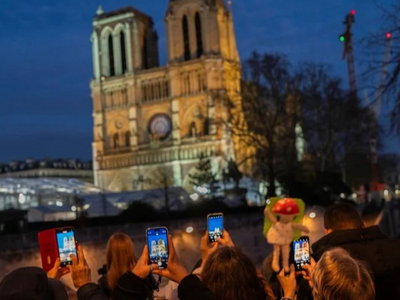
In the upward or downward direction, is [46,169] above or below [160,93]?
below

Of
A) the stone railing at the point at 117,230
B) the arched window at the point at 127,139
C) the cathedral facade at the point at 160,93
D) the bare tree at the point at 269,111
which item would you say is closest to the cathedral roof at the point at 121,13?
the cathedral facade at the point at 160,93

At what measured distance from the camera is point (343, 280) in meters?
3.38

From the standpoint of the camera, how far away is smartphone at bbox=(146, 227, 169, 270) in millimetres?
4590

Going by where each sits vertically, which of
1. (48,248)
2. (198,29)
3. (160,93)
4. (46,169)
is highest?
(198,29)

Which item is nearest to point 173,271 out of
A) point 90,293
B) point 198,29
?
point 90,293

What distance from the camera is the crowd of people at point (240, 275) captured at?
3414 mm

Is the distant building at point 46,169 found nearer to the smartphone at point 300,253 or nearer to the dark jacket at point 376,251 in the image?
the dark jacket at point 376,251

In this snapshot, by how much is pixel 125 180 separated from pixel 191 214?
3809 cm

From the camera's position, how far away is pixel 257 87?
4128cm

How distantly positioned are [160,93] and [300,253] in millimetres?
68756

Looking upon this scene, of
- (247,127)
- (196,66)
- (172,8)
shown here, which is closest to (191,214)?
(247,127)

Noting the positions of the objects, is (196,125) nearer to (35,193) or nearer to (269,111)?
(35,193)

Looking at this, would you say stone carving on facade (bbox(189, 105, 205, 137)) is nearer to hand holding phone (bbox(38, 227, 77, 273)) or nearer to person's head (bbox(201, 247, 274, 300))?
hand holding phone (bbox(38, 227, 77, 273))

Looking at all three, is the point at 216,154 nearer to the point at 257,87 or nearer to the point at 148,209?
the point at 257,87
